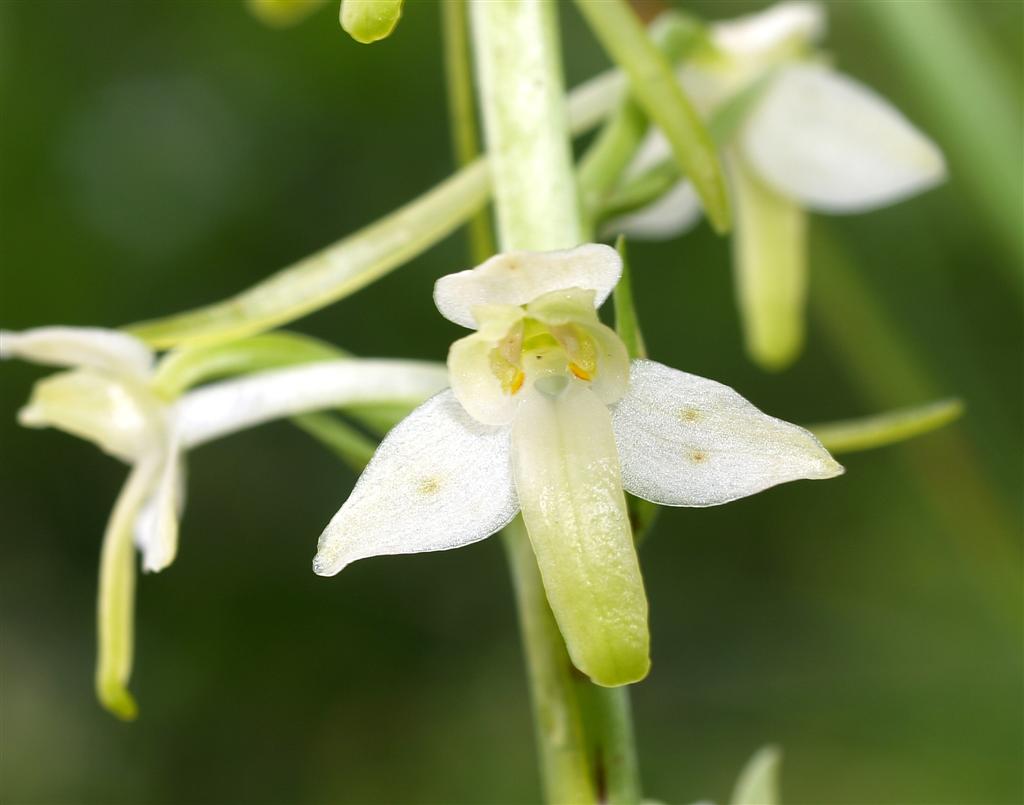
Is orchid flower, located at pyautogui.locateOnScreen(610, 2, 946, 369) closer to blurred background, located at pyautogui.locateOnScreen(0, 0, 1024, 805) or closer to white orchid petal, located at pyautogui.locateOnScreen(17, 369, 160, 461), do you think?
white orchid petal, located at pyautogui.locateOnScreen(17, 369, 160, 461)

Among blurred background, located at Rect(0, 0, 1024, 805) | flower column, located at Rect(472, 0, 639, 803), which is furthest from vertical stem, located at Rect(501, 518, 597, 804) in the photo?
blurred background, located at Rect(0, 0, 1024, 805)

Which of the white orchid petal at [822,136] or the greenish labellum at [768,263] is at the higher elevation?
the white orchid petal at [822,136]

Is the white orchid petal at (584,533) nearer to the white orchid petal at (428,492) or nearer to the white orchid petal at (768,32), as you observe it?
the white orchid petal at (428,492)

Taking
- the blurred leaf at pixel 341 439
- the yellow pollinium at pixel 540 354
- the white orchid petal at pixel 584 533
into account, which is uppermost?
the blurred leaf at pixel 341 439

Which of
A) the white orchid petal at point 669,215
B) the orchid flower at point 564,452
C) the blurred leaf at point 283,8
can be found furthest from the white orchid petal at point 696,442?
the white orchid petal at point 669,215

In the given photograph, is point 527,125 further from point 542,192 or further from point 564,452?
point 564,452

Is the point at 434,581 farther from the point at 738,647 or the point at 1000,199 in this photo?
the point at 1000,199
